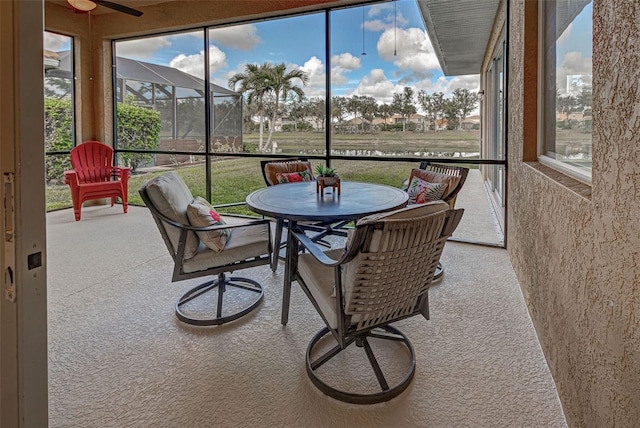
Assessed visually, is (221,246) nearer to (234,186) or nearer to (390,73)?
(390,73)

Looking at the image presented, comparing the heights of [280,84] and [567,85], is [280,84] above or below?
above

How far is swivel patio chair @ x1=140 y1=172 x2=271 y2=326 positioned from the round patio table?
0.22 m

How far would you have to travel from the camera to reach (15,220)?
875 mm

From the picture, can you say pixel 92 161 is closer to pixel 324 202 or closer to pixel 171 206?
pixel 171 206

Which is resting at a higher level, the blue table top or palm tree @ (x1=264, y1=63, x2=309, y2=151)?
palm tree @ (x1=264, y1=63, x2=309, y2=151)

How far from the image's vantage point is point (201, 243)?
2.67 metres

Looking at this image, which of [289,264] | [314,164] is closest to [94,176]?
[314,164]

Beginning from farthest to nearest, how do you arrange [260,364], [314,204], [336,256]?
[314,204] < [336,256] < [260,364]

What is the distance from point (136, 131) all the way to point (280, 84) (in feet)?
8.98

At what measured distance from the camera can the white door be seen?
2.82 feet

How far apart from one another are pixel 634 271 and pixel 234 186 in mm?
5464

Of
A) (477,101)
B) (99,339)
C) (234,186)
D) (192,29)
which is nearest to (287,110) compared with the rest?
(234,186)

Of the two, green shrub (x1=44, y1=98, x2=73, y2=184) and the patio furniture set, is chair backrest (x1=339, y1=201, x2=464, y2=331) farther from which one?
green shrub (x1=44, y1=98, x2=73, y2=184)

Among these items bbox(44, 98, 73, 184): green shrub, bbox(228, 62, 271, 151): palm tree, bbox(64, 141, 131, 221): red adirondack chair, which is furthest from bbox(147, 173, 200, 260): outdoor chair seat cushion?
bbox(44, 98, 73, 184): green shrub
